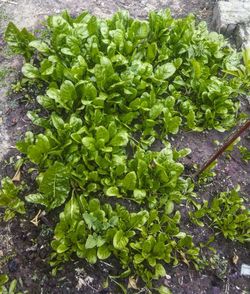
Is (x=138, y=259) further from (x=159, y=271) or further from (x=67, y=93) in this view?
(x=67, y=93)

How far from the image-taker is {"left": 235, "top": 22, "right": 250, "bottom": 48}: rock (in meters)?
4.87

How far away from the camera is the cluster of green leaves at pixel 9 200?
3.40m

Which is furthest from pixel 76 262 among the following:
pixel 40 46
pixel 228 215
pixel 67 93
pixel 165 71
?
pixel 40 46

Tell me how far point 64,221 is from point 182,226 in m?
1.14

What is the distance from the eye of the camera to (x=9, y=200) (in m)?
3.43

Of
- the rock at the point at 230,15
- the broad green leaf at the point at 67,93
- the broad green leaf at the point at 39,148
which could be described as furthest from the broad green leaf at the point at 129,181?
the rock at the point at 230,15

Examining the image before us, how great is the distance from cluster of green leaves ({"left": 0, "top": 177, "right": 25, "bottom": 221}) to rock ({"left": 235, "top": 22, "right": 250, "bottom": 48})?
3454 millimetres

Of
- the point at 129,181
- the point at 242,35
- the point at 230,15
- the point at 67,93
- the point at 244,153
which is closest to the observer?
the point at 129,181

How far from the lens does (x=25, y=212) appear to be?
3.50 metres

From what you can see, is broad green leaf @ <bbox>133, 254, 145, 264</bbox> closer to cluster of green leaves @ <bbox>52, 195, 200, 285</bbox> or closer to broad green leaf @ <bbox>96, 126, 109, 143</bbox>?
cluster of green leaves @ <bbox>52, 195, 200, 285</bbox>

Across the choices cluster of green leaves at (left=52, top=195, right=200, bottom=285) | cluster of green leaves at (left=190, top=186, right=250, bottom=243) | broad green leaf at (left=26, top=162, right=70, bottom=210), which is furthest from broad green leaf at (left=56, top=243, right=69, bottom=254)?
cluster of green leaves at (left=190, top=186, right=250, bottom=243)

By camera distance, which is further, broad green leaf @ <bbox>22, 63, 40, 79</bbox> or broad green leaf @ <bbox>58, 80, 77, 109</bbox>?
broad green leaf @ <bbox>22, 63, 40, 79</bbox>

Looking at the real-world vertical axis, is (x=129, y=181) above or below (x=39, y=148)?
below

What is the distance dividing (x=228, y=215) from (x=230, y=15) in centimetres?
307
